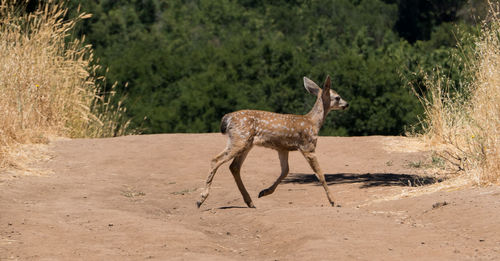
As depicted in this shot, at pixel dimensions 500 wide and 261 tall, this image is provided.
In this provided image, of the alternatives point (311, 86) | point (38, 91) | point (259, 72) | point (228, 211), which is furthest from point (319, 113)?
point (259, 72)

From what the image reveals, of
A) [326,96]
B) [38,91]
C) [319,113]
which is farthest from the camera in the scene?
[38,91]

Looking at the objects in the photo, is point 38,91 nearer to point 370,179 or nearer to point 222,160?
point 222,160

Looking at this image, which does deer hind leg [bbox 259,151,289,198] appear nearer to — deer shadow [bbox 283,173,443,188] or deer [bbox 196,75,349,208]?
deer [bbox 196,75,349,208]

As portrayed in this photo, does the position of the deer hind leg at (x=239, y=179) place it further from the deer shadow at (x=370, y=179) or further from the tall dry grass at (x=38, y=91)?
the tall dry grass at (x=38, y=91)

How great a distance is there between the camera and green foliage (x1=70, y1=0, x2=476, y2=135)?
27938 mm

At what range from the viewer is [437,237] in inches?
318

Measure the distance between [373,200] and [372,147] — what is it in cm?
513

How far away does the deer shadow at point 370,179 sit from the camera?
1195 cm

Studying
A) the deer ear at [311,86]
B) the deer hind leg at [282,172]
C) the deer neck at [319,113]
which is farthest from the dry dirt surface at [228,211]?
the deer ear at [311,86]

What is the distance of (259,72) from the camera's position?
34.5m

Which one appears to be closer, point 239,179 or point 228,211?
point 228,211

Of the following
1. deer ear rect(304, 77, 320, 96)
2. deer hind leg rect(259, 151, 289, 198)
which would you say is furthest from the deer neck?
deer hind leg rect(259, 151, 289, 198)

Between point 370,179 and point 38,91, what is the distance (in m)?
6.58

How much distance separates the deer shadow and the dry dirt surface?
0.03 meters
